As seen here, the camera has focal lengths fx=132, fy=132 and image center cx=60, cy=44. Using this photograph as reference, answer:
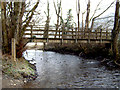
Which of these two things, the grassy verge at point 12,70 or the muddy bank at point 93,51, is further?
the muddy bank at point 93,51

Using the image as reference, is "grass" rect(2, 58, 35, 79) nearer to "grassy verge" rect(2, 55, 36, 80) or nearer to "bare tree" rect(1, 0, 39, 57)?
"grassy verge" rect(2, 55, 36, 80)

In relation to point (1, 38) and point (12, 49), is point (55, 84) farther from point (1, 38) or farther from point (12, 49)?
point (1, 38)

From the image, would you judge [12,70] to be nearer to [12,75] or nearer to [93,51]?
[12,75]

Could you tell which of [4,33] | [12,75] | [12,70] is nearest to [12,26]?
[4,33]

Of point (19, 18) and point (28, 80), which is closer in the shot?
point (28, 80)

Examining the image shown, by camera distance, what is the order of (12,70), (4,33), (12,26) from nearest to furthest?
(12,70)
(4,33)
(12,26)

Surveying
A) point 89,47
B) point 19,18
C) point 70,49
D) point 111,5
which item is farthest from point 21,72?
point 111,5

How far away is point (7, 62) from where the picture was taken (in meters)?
6.81

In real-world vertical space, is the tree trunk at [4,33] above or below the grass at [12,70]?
above

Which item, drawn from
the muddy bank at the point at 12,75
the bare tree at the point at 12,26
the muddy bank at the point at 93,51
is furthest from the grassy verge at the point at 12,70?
the muddy bank at the point at 93,51

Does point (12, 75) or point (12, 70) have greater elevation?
point (12, 70)

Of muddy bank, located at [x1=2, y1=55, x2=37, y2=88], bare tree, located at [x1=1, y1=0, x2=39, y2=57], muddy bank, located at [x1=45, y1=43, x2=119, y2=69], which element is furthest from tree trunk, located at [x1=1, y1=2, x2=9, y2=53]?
muddy bank, located at [x1=45, y1=43, x2=119, y2=69]

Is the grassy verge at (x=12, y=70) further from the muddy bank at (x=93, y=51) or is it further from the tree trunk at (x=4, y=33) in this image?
the muddy bank at (x=93, y=51)

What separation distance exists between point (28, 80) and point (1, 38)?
325cm
